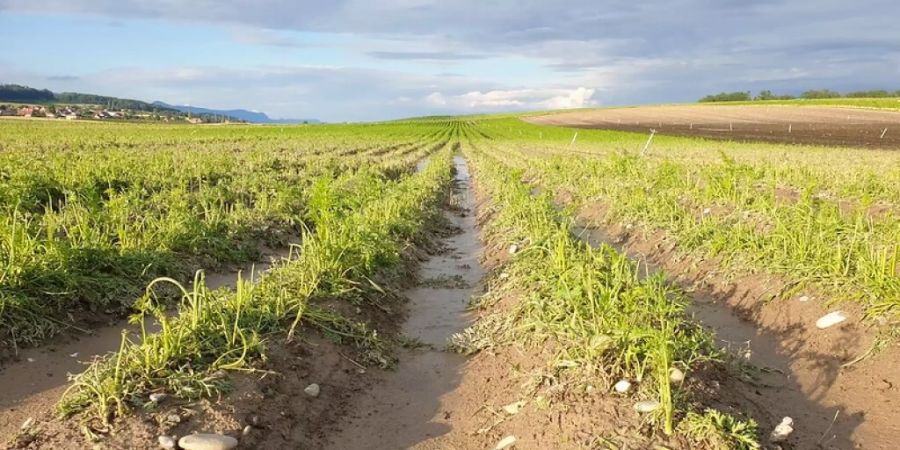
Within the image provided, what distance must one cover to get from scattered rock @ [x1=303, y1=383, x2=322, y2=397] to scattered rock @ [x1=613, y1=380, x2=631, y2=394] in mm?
1981

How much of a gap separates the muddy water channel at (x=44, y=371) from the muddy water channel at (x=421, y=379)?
130cm

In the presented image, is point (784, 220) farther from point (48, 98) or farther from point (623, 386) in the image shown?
point (48, 98)

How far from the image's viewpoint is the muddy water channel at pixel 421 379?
390cm

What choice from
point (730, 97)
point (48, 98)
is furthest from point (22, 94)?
point (730, 97)

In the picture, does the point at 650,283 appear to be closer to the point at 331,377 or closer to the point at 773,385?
the point at 773,385

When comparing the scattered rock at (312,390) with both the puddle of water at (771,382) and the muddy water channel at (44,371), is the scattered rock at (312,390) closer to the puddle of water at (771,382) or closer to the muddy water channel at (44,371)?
the muddy water channel at (44,371)

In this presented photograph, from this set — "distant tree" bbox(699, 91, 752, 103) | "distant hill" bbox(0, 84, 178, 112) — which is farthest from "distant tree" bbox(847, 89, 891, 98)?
"distant hill" bbox(0, 84, 178, 112)

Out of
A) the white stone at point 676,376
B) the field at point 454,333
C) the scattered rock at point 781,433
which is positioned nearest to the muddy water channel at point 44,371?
the field at point 454,333

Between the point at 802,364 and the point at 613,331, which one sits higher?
the point at 613,331

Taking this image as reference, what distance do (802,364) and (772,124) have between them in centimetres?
5595

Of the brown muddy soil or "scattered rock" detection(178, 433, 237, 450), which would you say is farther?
the brown muddy soil

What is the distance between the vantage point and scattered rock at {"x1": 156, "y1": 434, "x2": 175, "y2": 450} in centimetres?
305

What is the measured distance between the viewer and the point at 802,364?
15.4ft

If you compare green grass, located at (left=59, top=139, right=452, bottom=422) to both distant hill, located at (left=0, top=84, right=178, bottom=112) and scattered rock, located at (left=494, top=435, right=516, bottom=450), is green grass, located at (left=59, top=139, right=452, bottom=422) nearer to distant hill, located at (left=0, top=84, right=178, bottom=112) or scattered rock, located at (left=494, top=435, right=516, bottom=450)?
scattered rock, located at (left=494, top=435, right=516, bottom=450)
